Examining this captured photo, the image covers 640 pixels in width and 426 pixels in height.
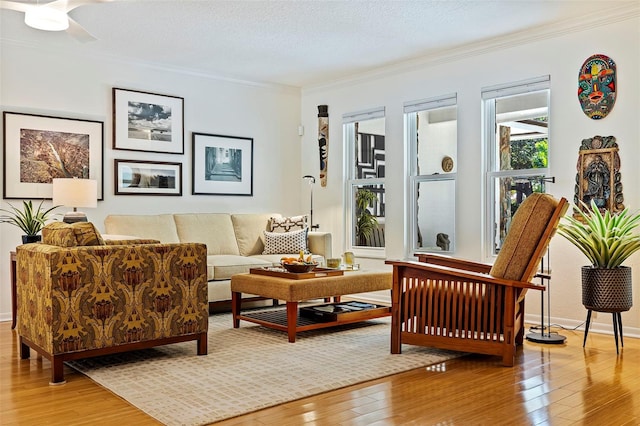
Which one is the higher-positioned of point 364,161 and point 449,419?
point 364,161

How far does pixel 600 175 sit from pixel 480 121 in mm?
1310

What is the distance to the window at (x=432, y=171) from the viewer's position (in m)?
6.23

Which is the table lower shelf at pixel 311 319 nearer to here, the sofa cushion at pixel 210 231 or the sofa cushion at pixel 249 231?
the sofa cushion at pixel 210 231

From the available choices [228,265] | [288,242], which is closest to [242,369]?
[228,265]

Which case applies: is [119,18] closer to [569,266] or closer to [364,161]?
[364,161]

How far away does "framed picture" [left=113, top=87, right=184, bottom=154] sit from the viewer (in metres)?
6.23

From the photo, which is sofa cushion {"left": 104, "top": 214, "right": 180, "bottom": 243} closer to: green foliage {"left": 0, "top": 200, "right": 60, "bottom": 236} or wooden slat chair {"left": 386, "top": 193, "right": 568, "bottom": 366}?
green foliage {"left": 0, "top": 200, "right": 60, "bottom": 236}

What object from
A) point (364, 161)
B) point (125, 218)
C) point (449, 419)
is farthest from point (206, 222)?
point (449, 419)

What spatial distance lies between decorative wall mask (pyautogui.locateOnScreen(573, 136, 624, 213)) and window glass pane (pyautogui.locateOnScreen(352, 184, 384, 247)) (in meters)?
2.39

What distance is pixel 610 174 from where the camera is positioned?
191 inches

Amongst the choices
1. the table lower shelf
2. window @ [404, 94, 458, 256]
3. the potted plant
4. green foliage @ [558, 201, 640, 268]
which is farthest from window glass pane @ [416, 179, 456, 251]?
the potted plant

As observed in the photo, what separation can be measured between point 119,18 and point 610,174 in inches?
167

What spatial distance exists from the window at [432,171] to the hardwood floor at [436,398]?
2.52 meters

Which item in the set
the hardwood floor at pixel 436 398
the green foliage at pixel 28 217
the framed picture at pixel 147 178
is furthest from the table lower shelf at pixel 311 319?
→ the framed picture at pixel 147 178
